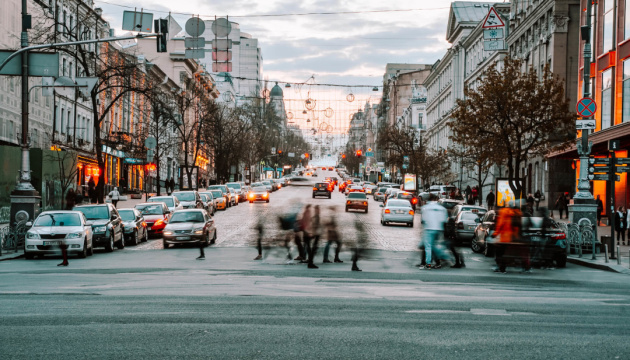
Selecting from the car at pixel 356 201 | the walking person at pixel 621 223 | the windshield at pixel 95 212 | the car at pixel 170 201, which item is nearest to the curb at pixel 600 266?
the walking person at pixel 621 223

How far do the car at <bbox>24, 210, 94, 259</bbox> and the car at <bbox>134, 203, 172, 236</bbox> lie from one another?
900cm

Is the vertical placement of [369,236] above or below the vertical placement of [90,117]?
below

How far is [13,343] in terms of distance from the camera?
8.59 m

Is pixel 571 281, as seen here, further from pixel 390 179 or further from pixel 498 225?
pixel 390 179

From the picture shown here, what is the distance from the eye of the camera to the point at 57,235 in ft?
75.2

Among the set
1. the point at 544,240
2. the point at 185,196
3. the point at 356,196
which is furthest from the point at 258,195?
the point at 544,240

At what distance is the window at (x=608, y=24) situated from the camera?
39.4 m

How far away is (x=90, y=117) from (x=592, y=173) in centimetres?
4965

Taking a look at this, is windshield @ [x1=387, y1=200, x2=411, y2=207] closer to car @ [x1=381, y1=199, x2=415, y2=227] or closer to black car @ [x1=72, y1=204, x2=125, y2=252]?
car @ [x1=381, y1=199, x2=415, y2=227]

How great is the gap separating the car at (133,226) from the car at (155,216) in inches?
93.8

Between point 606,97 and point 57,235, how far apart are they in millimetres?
28495

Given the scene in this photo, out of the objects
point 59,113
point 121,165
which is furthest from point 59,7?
point 121,165

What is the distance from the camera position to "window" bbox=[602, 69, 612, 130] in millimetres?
38969

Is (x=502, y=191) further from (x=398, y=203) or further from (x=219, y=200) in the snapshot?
(x=219, y=200)
